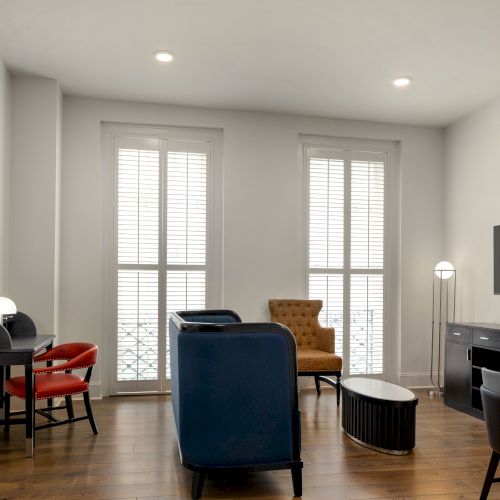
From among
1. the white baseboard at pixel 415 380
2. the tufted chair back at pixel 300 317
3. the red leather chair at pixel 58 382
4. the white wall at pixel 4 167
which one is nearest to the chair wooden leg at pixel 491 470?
the red leather chair at pixel 58 382

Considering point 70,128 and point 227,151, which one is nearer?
point 70,128

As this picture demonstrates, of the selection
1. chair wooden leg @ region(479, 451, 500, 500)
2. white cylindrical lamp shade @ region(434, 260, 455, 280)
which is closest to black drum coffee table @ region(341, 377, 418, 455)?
chair wooden leg @ region(479, 451, 500, 500)

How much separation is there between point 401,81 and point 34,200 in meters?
3.57

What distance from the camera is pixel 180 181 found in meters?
5.64

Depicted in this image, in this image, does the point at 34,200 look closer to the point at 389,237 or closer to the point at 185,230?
the point at 185,230

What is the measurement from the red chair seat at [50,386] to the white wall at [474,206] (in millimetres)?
3950

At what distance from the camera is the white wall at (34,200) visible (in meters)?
4.78

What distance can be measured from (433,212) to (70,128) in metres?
4.17

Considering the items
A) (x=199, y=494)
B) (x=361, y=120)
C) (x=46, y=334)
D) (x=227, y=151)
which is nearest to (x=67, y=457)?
(x=199, y=494)

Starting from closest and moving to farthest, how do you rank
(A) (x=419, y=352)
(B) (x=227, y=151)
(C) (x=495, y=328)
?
(C) (x=495, y=328), (B) (x=227, y=151), (A) (x=419, y=352)

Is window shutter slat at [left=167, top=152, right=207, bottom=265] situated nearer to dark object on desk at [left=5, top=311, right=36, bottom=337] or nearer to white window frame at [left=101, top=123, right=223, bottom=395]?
white window frame at [left=101, top=123, right=223, bottom=395]

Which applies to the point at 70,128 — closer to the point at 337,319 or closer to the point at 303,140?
the point at 303,140

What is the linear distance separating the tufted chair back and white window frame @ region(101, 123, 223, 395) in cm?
63

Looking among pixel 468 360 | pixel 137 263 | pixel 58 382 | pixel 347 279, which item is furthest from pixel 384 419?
pixel 137 263
